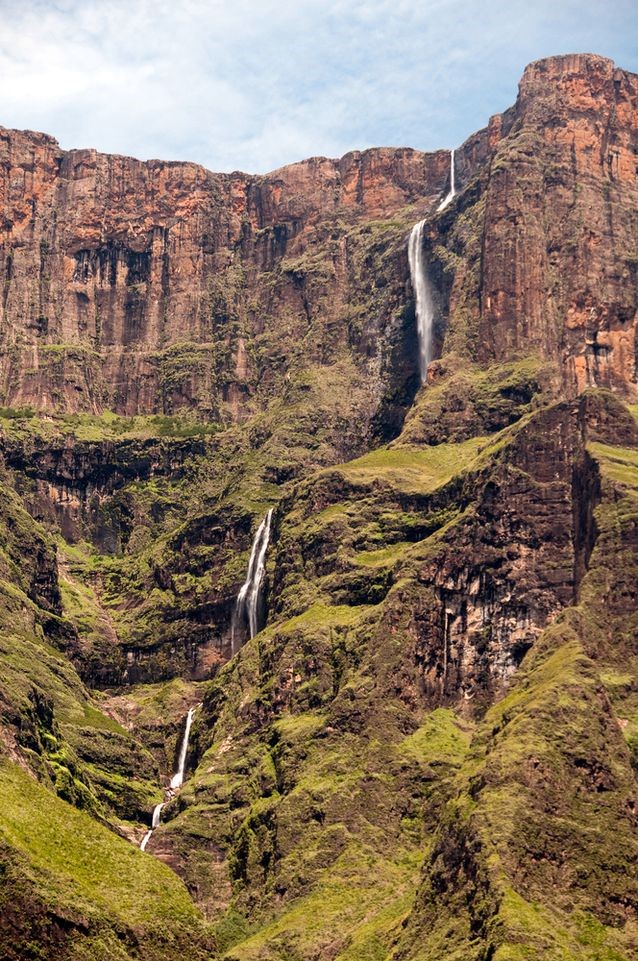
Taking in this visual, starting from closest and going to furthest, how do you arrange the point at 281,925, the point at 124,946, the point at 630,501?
the point at 124,946 < the point at 281,925 < the point at 630,501

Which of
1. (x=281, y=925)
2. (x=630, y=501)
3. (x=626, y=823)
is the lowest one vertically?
(x=281, y=925)

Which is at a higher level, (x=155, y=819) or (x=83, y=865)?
(x=83, y=865)

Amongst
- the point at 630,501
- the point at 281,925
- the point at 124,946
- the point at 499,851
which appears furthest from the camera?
the point at 630,501

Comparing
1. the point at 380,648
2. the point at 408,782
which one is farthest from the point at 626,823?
the point at 380,648

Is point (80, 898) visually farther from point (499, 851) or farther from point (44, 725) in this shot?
point (44, 725)

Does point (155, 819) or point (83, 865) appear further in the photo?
point (155, 819)

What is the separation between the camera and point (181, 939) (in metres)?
143

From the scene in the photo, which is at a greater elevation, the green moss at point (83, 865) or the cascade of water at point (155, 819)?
the green moss at point (83, 865)

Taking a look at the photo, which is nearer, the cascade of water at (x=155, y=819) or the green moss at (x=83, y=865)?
the green moss at (x=83, y=865)

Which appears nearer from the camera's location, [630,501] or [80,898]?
[80,898]

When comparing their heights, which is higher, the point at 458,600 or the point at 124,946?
the point at 458,600

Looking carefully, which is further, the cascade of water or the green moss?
the cascade of water

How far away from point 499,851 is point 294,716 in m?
48.9

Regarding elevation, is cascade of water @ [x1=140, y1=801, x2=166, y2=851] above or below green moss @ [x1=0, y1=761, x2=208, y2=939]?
below
